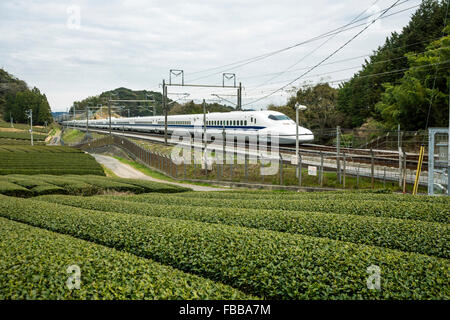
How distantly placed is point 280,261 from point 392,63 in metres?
56.4

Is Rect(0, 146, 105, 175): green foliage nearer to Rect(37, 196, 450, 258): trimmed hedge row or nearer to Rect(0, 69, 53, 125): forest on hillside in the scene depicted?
Rect(37, 196, 450, 258): trimmed hedge row

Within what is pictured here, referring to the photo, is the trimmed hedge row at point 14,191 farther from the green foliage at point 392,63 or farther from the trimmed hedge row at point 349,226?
the green foliage at point 392,63

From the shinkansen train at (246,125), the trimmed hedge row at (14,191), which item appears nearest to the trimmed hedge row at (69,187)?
the trimmed hedge row at (14,191)

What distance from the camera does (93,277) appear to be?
5766mm

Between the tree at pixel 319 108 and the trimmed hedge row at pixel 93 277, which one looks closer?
the trimmed hedge row at pixel 93 277

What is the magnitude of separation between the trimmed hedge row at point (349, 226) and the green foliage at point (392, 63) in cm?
3400

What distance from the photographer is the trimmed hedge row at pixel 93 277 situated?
5.24 meters

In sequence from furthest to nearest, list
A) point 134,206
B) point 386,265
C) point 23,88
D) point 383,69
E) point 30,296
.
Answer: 1. point 23,88
2. point 383,69
3. point 134,206
4. point 386,265
5. point 30,296

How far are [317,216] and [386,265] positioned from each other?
3712mm

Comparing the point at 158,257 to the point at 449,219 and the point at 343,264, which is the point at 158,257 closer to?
the point at 343,264

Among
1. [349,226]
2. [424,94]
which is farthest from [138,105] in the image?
[349,226]

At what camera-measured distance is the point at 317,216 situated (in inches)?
393
